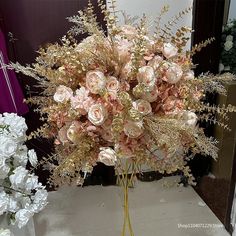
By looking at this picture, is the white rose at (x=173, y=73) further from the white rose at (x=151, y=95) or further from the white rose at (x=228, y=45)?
the white rose at (x=228, y=45)

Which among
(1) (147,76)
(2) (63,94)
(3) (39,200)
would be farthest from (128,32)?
(3) (39,200)

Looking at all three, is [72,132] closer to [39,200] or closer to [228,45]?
[39,200]

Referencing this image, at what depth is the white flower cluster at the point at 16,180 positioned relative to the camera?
1.13m

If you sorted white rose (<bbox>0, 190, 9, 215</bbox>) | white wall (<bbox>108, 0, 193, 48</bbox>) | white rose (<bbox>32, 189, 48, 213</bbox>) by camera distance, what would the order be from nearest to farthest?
white rose (<bbox>0, 190, 9, 215</bbox>), white rose (<bbox>32, 189, 48, 213</bbox>), white wall (<bbox>108, 0, 193, 48</bbox>)

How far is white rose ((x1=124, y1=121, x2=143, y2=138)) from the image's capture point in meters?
1.00

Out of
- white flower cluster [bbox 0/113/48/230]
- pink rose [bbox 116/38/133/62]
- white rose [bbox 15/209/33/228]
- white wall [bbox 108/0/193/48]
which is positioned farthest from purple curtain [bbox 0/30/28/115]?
pink rose [bbox 116/38/133/62]

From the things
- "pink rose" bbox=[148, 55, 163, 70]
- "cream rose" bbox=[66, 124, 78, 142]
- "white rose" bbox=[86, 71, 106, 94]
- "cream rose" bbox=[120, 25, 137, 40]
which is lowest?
"cream rose" bbox=[66, 124, 78, 142]

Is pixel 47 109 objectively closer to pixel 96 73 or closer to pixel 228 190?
pixel 96 73

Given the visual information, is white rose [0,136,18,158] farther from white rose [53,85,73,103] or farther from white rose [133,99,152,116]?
white rose [133,99,152,116]

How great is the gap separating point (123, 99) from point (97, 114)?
0.09 m

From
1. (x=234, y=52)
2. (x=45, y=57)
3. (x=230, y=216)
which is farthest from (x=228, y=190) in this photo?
(x=45, y=57)

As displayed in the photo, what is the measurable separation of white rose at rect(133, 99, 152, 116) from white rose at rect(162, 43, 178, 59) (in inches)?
7.1

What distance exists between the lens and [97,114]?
1008 mm

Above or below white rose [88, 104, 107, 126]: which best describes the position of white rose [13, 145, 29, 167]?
below
